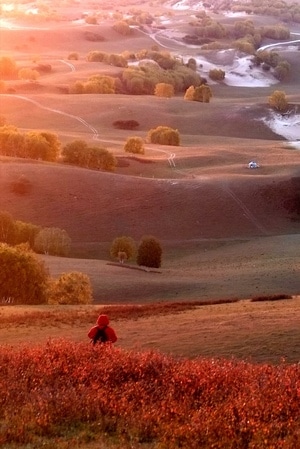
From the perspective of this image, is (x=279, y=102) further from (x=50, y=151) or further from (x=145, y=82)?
(x=50, y=151)

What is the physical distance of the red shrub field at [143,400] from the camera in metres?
12.8

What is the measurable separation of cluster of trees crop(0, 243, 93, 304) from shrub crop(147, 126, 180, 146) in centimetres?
7785

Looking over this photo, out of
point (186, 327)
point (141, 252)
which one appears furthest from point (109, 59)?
point (186, 327)

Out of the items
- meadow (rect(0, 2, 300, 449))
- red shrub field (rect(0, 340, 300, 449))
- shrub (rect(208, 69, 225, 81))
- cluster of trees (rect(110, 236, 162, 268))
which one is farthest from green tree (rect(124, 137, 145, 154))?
shrub (rect(208, 69, 225, 81))

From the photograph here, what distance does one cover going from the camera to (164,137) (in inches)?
4601

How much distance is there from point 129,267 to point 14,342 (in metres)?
30.9

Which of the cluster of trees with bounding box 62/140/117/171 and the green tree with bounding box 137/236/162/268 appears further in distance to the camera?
the cluster of trees with bounding box 62/140/117/171

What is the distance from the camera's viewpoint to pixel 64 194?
78750mm

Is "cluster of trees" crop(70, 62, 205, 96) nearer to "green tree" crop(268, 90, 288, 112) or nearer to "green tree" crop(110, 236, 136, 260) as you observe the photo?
"green tree" crop(268, 90, 288, 112)

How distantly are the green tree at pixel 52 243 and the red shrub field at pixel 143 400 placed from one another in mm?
43227

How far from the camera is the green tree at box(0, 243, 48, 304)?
39656 mm

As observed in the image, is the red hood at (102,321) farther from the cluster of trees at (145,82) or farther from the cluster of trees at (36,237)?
the cluster of trees at (145,82)

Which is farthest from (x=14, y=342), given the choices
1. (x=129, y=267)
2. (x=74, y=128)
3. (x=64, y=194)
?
(x=74, y=128)

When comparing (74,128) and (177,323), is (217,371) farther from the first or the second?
(74,128)
